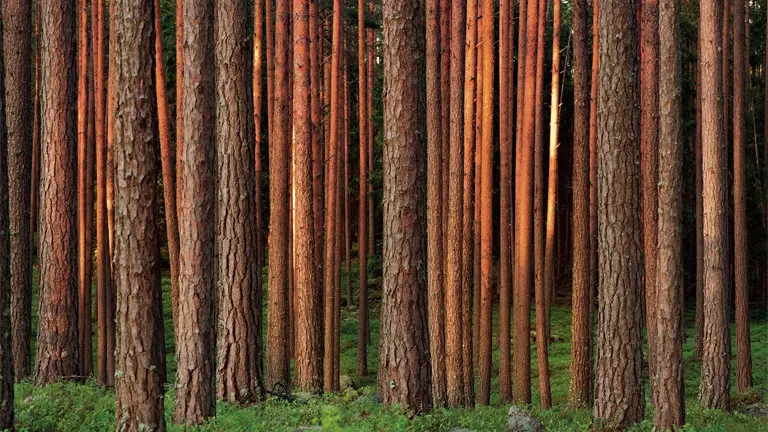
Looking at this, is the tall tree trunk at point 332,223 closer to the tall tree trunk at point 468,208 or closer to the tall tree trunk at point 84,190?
the tall tree trunk at point 468,208

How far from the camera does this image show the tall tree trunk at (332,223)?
64.2ft

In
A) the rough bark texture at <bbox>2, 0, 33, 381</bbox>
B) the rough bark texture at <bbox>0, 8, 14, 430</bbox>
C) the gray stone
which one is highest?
the rough bark texture at <bbox>2, 0, 33, 381</bbox>

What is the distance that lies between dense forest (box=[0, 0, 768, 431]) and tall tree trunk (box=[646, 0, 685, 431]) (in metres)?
0.03

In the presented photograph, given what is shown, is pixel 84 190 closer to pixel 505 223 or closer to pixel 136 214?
pixel 505 223

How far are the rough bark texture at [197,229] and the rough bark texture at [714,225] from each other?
9114 millimetres

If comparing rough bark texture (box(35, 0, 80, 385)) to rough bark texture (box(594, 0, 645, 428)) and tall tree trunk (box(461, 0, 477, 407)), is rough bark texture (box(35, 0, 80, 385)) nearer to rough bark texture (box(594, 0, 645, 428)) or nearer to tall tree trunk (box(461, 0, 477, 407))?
tall tree trunk (box(461, 0, 477, 407))

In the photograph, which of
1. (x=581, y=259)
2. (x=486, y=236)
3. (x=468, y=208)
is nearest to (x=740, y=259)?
(x=581, y=259)

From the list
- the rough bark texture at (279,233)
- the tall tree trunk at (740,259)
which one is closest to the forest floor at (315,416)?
the tall tree trunk at (740,259)

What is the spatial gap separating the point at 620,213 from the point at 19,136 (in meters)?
9.34

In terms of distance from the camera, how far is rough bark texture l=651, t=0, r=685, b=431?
10.5 metres

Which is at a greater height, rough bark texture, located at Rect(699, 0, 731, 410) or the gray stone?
rough bark texture, located at Rect(699, 0, 731, 410)

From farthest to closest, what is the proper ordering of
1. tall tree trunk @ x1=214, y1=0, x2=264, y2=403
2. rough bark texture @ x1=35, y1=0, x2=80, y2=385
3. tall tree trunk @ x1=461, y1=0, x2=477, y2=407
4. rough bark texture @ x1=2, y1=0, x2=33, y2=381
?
tall tree trunk @ x1=461, y1=0, x2=477, y2=407 < rough bark texture @ x1=2, y1=0, x2=33, y2=381 < rough bark texture @ x1=35, y1=0, x2=80, y2=385 < tall tree trunk @ x1=214, y1=0, x2=264, y2=403

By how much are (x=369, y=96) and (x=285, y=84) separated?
1422 cm

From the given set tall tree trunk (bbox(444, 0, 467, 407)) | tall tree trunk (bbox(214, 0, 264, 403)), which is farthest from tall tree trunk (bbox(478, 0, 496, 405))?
tall tree trunk (bbox(214, 0, 264, 403))
